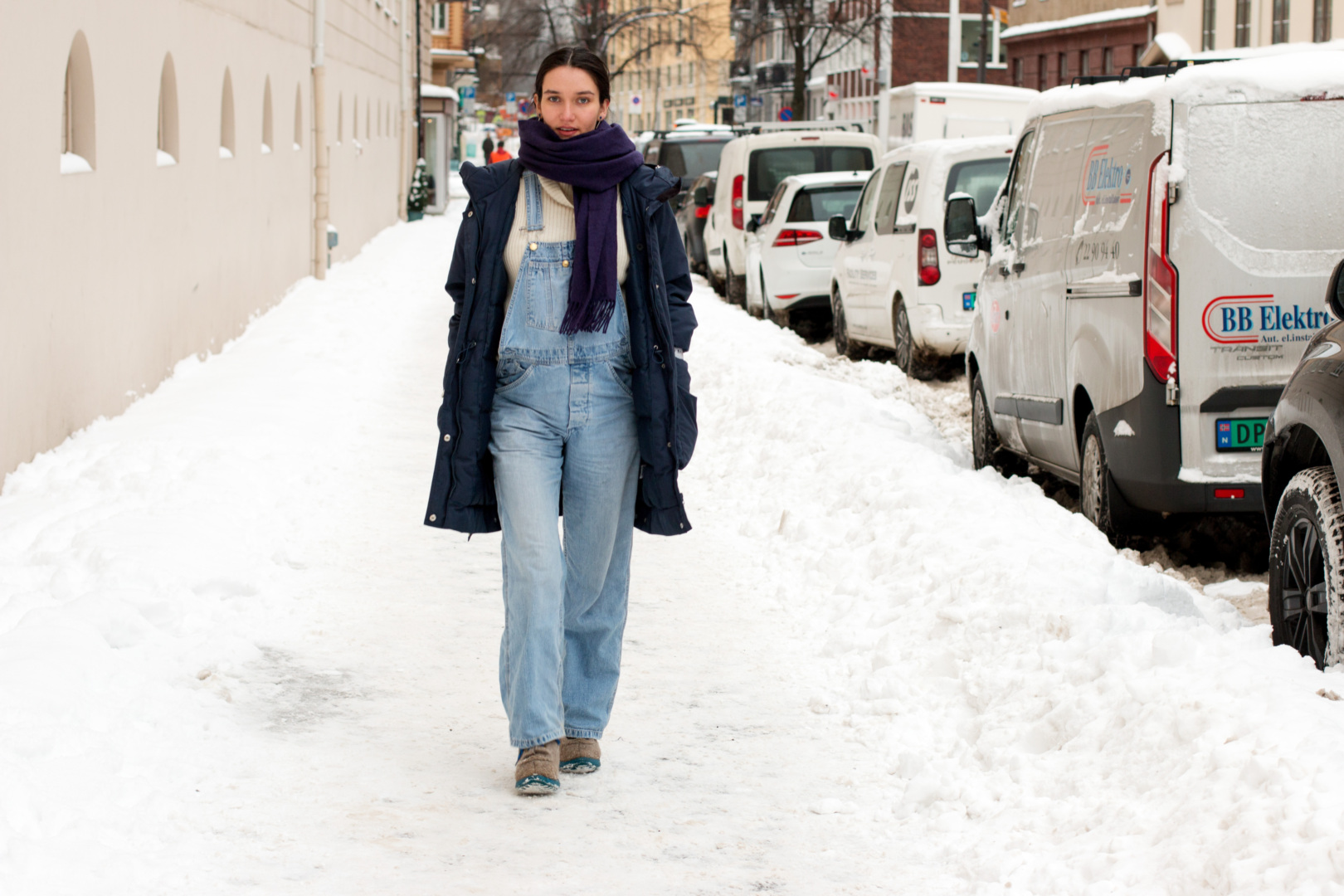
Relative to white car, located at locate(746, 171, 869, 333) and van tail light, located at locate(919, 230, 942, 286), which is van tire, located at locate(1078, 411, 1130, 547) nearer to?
van tail light, located at locate(919, 230, 942, 286)

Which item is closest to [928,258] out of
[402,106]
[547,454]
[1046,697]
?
[1046,697]

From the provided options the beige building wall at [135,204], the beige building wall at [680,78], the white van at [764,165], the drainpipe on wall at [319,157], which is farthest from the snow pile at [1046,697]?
the beige building wall at [680,78]

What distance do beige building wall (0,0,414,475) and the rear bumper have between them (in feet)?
16.4

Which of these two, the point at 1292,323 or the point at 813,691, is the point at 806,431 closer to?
the point at 1292,323

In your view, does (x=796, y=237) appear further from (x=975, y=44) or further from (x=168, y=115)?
(x=975, y=44)

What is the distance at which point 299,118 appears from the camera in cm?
2064

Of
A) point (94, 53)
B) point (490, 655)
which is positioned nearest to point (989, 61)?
point (94, 53)

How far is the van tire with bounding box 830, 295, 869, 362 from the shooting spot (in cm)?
1545

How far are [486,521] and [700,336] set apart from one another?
32.5ft

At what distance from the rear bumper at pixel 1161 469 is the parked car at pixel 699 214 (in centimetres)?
1777

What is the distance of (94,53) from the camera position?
407 inches

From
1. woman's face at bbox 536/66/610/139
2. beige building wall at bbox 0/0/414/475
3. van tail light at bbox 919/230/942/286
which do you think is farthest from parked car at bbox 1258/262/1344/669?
van tail light at bbox 919/230/942/286

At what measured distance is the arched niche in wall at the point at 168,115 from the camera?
12.9 metres

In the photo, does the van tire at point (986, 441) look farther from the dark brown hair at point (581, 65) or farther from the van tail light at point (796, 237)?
the van tail light at point (796, 237)
